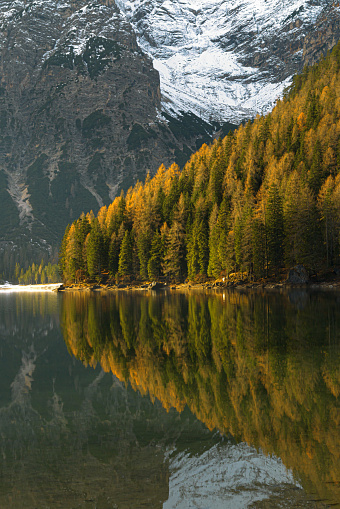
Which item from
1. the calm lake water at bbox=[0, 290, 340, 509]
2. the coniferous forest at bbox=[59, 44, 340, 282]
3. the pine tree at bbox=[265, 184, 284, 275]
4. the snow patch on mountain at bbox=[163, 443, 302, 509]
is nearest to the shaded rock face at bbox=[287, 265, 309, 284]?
the coniferous forest at bbox=[59, 44, 340, 282]

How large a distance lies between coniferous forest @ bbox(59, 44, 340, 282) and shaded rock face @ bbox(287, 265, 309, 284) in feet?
4.62

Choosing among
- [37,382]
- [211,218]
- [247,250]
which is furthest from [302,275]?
[37,382]

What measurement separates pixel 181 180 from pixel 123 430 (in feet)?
338

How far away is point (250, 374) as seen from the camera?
15578 mm

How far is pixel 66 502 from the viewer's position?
7750 mm

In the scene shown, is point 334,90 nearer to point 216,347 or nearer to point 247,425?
point 216,347

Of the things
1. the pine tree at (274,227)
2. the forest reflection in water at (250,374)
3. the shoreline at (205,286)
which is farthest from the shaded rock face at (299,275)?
the forest reflection in water at (250,374)

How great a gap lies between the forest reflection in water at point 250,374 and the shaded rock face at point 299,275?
147ft

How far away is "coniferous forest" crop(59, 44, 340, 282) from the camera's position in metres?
77.9

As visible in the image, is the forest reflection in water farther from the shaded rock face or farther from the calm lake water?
the shaded rock face

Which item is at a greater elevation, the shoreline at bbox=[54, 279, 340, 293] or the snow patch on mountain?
the shoreline at bbox=[54, 279, 340, 293]

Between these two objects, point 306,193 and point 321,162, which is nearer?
point 306,193

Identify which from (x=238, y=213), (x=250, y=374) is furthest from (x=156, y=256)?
(x=250, y=374)

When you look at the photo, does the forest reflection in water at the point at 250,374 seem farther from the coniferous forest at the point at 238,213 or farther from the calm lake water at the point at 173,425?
the coniferous forest at the point at 238,213
